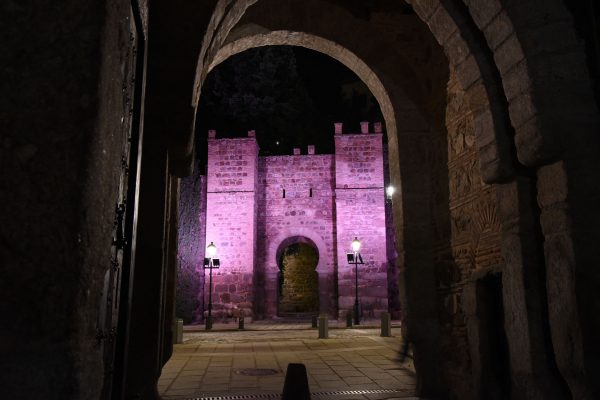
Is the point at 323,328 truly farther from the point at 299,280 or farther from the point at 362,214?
the point at 299,280

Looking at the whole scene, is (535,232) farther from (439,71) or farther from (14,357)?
(14,357)

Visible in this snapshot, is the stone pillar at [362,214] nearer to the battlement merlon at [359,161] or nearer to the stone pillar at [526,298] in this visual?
the battlement merlon at [359,161]

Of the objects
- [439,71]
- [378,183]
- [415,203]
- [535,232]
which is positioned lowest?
[535,232]

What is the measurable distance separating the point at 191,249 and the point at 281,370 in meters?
14.6

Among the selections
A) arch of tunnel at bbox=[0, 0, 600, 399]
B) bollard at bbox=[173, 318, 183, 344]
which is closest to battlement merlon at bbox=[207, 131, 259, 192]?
bollard at bbox=[173, 318, 183, 344]

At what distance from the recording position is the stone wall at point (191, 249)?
19219 millimetres

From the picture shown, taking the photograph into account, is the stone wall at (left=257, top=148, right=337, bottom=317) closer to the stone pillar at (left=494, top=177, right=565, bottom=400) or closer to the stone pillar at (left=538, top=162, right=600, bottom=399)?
the stone pillar at (left=494, top=177, right=565, bottom=400)

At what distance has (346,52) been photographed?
6.06m

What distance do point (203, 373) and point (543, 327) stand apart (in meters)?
4.35

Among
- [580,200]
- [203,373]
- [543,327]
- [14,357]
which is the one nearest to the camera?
[14,357]

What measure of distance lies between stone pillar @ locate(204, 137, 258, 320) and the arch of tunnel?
13.6m

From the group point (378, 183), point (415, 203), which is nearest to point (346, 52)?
point (415, 203)

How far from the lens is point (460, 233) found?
14.9 ft

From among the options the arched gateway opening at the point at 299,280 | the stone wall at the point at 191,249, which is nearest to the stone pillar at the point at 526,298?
the stone wall at the point at 191,249
